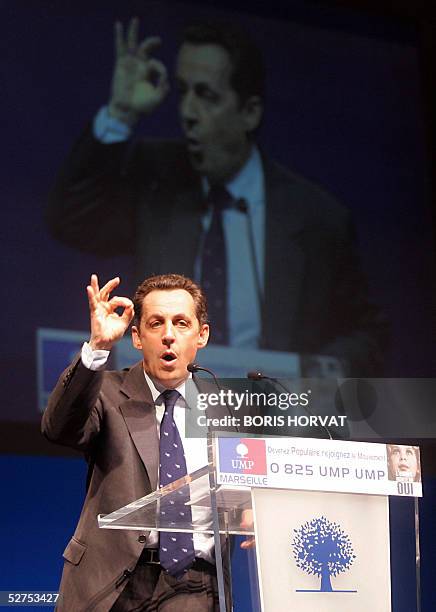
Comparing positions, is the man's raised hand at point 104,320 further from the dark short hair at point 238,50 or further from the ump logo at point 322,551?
the dark short hair at point 238,50

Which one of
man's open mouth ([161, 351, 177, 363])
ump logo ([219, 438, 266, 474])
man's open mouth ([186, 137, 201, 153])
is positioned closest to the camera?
ump logo ([219, 438, 266, 474])

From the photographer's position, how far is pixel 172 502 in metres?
2.24

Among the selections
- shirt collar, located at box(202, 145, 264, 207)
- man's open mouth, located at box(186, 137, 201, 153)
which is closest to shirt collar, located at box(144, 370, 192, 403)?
shirt collar, located at box(202, 145, 264, 207)

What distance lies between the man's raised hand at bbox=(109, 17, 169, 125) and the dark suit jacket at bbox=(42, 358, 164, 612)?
2282 mm

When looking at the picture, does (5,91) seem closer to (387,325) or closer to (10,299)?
(10,299)

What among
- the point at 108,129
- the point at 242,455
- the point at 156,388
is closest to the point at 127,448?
the point at 156,388

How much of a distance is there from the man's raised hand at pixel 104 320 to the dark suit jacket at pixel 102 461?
0.08 metres

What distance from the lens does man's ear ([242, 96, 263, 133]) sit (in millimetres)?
4965

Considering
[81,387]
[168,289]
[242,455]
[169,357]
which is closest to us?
[242,455]

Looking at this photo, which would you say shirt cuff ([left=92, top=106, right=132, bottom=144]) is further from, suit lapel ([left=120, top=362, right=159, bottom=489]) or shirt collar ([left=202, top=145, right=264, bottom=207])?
suit lapel ([left=120, top=362, right=159, bottom=489])

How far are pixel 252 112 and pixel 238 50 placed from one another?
0.35 m

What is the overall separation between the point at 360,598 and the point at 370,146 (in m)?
3.45

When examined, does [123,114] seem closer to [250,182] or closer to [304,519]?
[250,182]

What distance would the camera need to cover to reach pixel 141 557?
2533 mm
